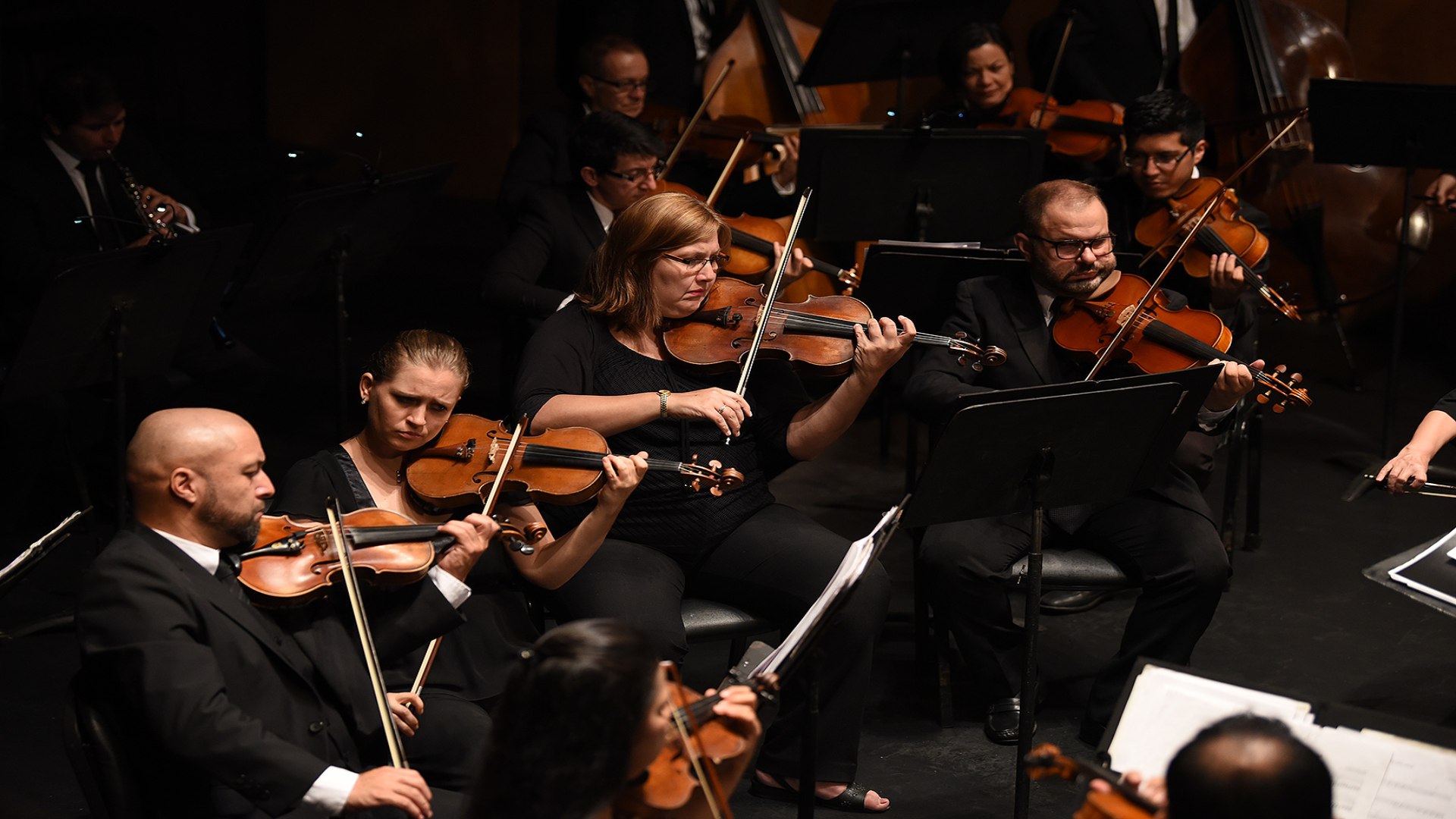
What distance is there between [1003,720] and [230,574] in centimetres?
184

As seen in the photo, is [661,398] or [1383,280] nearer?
[661,398]

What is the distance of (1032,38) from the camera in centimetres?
576

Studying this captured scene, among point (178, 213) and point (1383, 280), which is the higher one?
point (178, 213)

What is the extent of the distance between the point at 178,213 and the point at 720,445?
225 cm

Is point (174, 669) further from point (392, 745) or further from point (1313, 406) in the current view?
point (1313, 406)

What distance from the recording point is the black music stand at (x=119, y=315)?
135 inches

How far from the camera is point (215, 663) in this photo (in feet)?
7.02

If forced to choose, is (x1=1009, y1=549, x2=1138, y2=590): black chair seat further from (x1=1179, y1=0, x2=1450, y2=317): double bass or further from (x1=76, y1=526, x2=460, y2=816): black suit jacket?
(x1=1179, y1=0, x2=1450, y2=317): double bass

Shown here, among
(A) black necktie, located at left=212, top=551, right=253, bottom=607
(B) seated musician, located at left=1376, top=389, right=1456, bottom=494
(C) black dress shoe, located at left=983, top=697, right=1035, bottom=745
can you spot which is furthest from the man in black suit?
(B) seated musician, located at left=1376, top=389, right=1456, bottom=494

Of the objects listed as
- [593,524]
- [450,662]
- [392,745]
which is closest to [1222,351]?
[593,524]

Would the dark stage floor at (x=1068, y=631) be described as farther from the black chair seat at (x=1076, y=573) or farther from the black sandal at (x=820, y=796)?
the black chair seat at (x=1076, y=573)

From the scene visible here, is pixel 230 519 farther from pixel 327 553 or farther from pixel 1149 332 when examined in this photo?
pixel 1149 332

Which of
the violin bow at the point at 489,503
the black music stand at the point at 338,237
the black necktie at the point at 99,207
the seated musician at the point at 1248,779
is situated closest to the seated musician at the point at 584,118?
the black music stand at the point at 338,237

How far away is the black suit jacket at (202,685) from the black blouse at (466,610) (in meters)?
0.29
